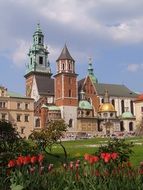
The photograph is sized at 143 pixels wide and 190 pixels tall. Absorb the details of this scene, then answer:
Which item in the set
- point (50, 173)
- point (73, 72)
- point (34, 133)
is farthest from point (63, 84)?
point (50, 173)

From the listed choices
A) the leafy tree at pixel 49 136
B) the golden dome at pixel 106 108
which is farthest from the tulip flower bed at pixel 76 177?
the golden dome at pixel 106 108

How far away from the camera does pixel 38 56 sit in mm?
105438

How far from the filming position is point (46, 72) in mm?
104062

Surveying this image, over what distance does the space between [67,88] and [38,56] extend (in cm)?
2338

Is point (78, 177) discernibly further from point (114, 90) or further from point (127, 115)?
point (114, 90)

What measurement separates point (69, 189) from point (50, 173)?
0.92m

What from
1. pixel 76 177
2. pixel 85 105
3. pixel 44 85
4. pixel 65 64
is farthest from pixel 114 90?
pixel 76 177

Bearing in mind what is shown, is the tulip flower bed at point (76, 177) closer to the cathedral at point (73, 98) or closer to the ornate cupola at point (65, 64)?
the cathedral at point (73, 98)

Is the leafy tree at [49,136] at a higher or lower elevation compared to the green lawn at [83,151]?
higher

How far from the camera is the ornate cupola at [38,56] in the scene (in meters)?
104

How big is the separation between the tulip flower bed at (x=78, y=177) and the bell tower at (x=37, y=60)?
3717 inches

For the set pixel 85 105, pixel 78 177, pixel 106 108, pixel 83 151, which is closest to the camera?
pixel 78 177

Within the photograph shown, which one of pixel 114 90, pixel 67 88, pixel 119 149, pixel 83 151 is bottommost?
pixel 83 151

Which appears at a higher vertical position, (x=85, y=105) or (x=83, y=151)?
(x=85, y=105)
